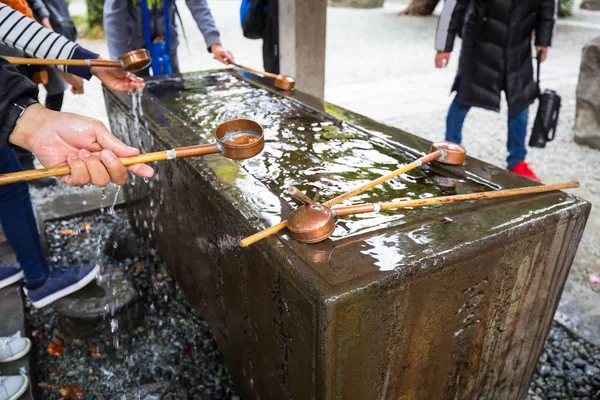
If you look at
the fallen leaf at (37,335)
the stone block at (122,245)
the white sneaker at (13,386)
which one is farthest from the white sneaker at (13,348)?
the stone block at (122,245)

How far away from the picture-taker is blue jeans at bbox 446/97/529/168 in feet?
13.9

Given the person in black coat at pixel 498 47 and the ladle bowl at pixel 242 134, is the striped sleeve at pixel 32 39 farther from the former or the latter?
the person in black coat at pixel 498 47

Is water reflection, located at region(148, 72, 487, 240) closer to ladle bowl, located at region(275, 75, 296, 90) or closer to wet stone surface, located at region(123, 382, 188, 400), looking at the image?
ladle bowl, located at region(275, 75, 296, 90)

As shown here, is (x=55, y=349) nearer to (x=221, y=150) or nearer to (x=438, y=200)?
(x=221, y=150)

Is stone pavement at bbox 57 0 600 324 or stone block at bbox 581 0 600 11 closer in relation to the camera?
stone pavement at bbox 57 0 600 324

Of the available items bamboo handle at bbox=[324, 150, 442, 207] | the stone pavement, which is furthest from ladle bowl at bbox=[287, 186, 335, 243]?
the stone pavement

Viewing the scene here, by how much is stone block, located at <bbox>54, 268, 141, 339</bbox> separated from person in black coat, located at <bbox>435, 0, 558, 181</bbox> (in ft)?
10.9

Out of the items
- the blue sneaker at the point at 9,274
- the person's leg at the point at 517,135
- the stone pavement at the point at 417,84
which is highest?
the person's leg at the point at 517,135

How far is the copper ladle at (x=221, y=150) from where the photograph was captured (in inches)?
52.8

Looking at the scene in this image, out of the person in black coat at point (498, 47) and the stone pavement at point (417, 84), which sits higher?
the person in black coat at point (498, 47)

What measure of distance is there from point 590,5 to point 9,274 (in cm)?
2144

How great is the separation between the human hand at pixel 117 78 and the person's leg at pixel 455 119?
290 centimetres

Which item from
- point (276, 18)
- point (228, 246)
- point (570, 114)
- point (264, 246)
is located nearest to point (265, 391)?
point (228, 246)

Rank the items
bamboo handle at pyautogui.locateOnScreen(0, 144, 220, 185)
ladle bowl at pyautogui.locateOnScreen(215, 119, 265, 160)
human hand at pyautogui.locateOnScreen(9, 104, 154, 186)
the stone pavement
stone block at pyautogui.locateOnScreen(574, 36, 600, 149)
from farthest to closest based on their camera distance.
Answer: stone block at pyautogui.locateOnScreen(574, 36, 600, 149), the stone pavement, ladle bowl at pyautogui.locateOnScreen(215, 119, 265, 160), human hand at pyautogui.locateOnScreen(9, 104, 154, 186), bamboo handle at pyautogui.locateOnScreen(0, 144, 220, 185)
